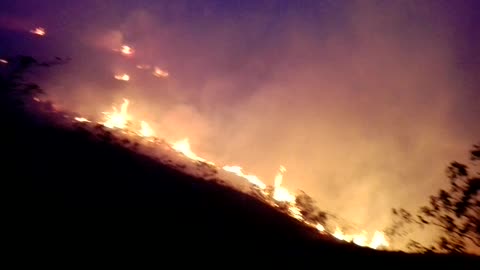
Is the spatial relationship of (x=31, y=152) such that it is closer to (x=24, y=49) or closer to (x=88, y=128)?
(x=88, y=128)

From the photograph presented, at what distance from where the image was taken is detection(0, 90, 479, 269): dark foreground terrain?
13.2 m

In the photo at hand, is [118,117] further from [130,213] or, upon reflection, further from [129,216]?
[129,216]

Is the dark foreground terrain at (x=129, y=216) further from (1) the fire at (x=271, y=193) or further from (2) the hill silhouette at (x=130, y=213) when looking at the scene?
(1) the fire at (x=271, y=193)

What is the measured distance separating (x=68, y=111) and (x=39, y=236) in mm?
16285

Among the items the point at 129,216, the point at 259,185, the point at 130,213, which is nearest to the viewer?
the point at 129,216

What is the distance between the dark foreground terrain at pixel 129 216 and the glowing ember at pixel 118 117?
5.67 m

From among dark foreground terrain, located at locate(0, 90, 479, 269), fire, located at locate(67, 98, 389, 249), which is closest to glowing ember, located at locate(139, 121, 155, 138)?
fire, located at locate(67, 98, 389, 249)

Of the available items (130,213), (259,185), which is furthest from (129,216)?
(259,185)

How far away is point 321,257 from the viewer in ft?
52.0

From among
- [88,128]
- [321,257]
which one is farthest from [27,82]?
[321,257]

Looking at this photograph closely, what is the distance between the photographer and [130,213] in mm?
15609

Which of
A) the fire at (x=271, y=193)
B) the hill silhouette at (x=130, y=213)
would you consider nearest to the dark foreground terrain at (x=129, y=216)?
the hill silhouette at (x=130, y=213)

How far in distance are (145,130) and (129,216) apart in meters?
16.9

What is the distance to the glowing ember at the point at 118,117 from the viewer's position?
27.9 m
